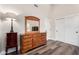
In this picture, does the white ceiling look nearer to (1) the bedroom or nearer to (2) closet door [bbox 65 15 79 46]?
(1) the bedroom

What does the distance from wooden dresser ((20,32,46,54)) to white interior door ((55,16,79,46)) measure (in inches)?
11.2

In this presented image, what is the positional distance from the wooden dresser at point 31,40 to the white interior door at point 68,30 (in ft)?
0.93

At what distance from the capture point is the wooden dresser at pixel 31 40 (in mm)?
1989

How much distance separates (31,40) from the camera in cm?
203

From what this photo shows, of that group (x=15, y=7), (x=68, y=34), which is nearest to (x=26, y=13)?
(x=15, y=7)

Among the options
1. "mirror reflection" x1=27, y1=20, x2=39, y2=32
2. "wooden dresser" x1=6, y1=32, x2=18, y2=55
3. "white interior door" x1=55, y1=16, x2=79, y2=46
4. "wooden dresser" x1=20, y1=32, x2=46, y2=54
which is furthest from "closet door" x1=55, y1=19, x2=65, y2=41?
"wooden dresser" x1=6, y1=32, x2=18, y2=55

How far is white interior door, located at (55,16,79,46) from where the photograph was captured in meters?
2.01

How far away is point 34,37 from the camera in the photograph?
6.71ft

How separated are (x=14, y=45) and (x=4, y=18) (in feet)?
1.63

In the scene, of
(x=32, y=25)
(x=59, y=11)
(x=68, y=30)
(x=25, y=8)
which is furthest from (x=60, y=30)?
(x=25, y=8)

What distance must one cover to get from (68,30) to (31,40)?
2.26ft

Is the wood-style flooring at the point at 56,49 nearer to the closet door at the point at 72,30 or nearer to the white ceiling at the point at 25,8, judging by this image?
the closet door at the point at 72,30

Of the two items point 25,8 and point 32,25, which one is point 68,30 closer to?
point 32,25

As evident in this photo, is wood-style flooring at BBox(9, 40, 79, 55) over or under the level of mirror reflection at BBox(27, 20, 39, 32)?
under
